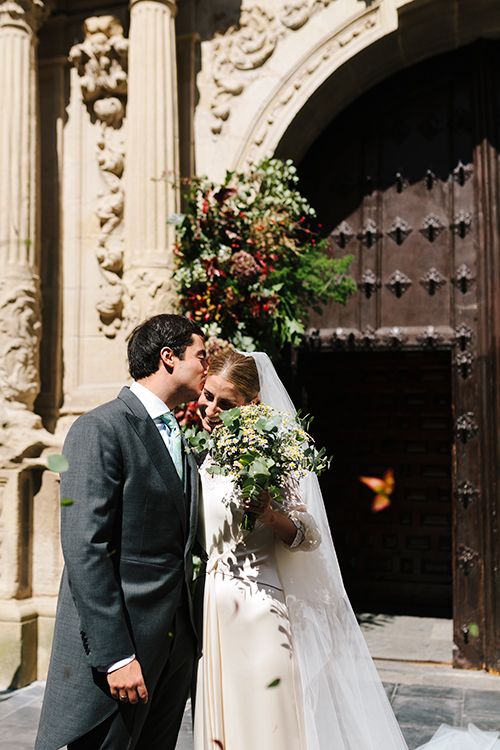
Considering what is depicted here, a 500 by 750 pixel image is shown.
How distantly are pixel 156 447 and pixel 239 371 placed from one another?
0.70 meters

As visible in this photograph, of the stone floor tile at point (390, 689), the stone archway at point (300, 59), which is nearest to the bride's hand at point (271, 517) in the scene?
the stone floor tile at point (390, 689)

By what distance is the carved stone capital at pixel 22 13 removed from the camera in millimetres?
6398

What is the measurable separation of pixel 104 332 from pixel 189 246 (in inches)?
43.1

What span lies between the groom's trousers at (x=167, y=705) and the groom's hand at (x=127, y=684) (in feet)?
0.36

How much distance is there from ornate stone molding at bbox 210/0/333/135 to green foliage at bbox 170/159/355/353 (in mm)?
854

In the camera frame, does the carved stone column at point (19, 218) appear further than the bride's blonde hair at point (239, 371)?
Yes

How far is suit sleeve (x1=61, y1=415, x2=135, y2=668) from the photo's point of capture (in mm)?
2537

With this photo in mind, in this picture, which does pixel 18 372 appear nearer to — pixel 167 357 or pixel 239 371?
pixel 239 371

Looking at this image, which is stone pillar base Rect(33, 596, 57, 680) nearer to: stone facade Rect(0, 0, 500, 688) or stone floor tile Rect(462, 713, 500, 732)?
stone facade Rect(0, 0, 500, 688)

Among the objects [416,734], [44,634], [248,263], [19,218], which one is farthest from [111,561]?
[19,218]

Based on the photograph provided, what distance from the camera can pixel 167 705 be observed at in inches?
115

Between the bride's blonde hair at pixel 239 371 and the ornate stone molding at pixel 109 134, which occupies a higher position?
the ornate stone molding at pixel 109 134

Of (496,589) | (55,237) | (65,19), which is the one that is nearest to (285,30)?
(65,19)

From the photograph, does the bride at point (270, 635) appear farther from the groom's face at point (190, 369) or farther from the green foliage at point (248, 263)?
the green foliage at point (248, 263)
